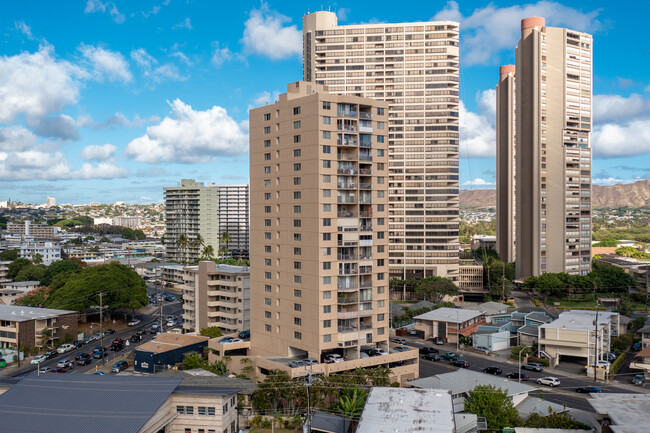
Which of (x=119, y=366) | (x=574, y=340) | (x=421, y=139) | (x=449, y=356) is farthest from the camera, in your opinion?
(x=421, y=139)

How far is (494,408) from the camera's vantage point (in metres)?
44.3

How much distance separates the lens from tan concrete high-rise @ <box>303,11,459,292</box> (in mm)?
126438

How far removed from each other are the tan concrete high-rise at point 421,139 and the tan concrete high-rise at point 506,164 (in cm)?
4220

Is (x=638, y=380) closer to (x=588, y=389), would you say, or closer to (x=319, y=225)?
(x=588, y=389)

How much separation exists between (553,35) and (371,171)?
83.8 meters

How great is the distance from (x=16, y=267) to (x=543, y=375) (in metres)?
118

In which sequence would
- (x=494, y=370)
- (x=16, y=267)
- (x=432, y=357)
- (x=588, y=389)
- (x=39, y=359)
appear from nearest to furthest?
(x=588, y=389) < (x=494, y=370) < (x=432, y=357) < (x=39, y=359) < (x=16, y=267)

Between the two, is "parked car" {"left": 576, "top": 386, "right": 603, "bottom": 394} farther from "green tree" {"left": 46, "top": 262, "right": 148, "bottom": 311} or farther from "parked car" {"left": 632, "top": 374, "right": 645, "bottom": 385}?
"green tree" {"left": 46, "top": 262, "right": 148, "bottom": 311}

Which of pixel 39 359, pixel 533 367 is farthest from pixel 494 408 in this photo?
pixel 39 359

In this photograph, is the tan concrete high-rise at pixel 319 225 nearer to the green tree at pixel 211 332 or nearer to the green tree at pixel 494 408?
the green tree at pixel 211 332

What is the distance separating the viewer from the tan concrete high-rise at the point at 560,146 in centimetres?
12250

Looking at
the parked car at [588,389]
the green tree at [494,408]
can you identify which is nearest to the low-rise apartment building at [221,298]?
the green tree at [494,408]

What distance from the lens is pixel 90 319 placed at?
96.6 metres

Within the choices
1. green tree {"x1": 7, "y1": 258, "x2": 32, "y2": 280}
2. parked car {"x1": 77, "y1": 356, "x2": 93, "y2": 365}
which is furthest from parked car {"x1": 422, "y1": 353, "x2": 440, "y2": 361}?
green tree {"x1": 7, "y1": 258, "x2": 32, "y2": 280}
